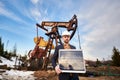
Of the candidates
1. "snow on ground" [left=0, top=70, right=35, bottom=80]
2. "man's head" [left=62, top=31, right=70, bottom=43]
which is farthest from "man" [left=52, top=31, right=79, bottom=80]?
"snow on ground" [left=0, top=70, right=35, bottom=80]

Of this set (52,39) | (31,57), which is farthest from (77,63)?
(31,57)

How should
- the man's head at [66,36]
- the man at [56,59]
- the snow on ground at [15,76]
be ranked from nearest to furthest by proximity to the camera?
the man at [56,59] → the man's head at [66,36] → the snow on ground at [15,76]

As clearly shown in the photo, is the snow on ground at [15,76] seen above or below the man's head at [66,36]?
below

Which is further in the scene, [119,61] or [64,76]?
[119,61]

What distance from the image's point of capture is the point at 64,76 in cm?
395

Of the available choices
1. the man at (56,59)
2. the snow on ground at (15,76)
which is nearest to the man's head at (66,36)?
the man at (56,59)

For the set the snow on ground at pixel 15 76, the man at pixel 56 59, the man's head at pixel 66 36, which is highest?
the man's head at pixel 66 36

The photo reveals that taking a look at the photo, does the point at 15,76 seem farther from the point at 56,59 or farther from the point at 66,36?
the point at 66,36

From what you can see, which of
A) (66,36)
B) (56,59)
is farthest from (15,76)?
(66,36)

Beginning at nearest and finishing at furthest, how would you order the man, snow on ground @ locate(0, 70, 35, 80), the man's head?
1. the man
2. the man's head
3. snow on ground @ locate(0, 70, 35, 80)

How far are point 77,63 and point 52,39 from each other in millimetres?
17066

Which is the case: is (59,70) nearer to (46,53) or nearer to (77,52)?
(77,52)

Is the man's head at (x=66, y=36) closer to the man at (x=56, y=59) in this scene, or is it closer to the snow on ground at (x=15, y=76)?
the man at (x=56, y=59)

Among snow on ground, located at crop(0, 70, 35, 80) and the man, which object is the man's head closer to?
the man
